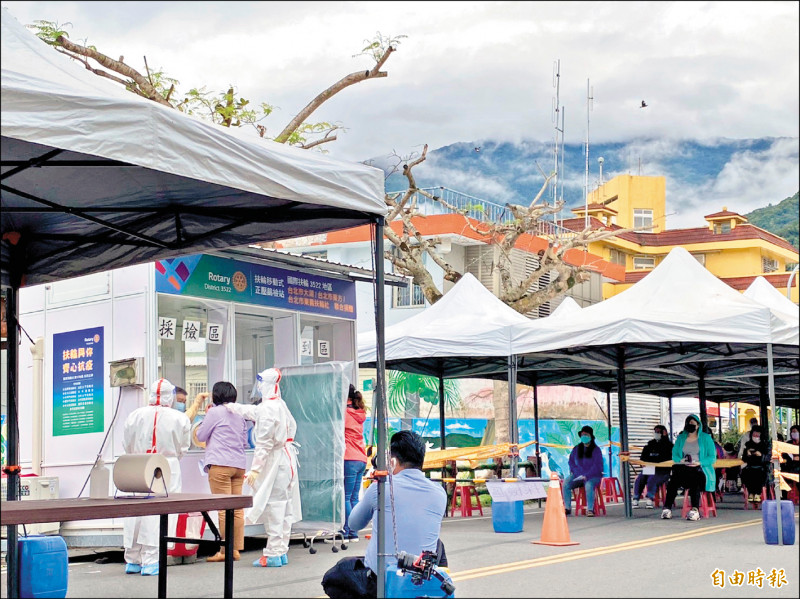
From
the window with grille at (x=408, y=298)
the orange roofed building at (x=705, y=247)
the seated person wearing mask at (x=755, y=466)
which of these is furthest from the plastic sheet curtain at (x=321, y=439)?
the orange roofed building at (x=705, y=247)

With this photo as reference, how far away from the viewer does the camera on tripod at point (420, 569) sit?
17.8ft

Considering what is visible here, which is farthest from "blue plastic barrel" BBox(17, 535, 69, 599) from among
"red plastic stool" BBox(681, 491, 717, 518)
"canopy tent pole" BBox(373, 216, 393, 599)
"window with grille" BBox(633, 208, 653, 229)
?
"window with grille" BBox(633, 208, 653, 229)

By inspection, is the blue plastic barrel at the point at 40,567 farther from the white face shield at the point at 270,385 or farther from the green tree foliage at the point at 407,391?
the green tree foliage at the point at 407,391

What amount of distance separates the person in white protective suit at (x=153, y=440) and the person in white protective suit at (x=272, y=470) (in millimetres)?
681

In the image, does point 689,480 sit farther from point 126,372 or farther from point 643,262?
point 643,262

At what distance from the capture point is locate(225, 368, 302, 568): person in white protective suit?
10.2 m

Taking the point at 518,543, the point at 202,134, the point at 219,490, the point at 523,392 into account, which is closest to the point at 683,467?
the point at 518,543

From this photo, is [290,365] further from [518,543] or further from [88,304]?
[518,543]

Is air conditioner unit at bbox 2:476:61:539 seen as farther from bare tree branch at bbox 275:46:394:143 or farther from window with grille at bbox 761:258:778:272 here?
window with grille at bbox 761:258:778:272

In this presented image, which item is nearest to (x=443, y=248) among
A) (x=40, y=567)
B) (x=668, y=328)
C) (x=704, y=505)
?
(x=704, y=505)

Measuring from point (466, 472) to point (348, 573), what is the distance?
652 inches

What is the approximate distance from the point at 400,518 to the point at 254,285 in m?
6.77

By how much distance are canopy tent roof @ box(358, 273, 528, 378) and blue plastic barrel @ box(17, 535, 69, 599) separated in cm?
951

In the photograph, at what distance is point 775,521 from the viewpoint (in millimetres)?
11781
